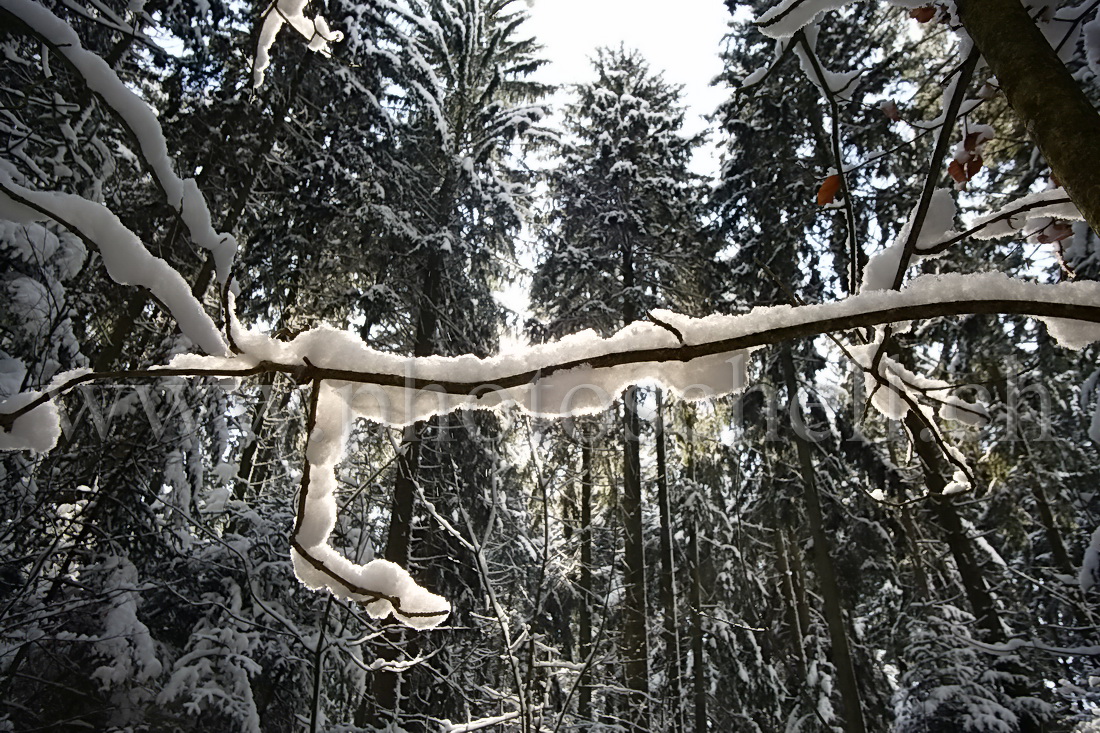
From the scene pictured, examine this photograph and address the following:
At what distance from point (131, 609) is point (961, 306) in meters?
5.82

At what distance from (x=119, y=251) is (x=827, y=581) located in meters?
10.1

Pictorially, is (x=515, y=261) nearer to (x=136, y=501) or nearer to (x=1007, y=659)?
(x=136, y=501)

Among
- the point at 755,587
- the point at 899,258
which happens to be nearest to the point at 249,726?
the point at 899,258

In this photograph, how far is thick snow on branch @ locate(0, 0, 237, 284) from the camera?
32.0 inches

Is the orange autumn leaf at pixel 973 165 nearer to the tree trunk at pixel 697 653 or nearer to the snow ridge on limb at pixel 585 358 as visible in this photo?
the snow ridge on limb at pixel 585 358

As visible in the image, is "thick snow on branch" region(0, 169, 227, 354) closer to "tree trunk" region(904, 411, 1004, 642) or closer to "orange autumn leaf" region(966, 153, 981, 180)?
"orange autumn leaf" region(966, 153, 981, 180)

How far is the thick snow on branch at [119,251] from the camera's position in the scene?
2.13ft

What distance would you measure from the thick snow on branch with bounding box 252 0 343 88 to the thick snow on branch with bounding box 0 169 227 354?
860 mm

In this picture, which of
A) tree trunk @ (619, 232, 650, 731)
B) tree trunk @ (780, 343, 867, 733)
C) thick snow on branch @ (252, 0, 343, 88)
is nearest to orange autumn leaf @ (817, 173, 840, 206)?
thick snow on branch @ (252, 0, 343, 88)

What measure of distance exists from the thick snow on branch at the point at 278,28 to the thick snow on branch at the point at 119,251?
86 cm

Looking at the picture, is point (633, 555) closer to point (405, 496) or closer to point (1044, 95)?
point (405, 496)

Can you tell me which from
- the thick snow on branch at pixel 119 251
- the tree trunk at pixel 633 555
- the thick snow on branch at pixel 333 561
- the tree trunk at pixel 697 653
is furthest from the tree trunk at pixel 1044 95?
the tree trunk at pixel 697 653

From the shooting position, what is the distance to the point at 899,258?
38.4 inches

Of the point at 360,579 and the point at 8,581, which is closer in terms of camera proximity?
the point at 360,579
